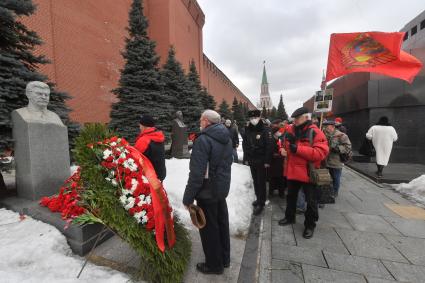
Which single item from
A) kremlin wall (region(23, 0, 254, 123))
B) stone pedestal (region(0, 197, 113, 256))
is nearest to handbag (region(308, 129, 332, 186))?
stone pedestal (region(0, 197, 113, 256))

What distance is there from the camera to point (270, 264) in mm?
2812

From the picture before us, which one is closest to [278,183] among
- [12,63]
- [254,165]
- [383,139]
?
[254,165]

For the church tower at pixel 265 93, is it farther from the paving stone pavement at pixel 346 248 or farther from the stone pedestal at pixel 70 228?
the stone pedestal at pixel 70 228

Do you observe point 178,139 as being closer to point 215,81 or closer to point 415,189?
point 415,189

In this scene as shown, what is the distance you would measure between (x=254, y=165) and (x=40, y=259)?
3.39 m

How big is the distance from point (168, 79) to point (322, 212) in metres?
13.6

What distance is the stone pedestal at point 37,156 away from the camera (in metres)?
3.34

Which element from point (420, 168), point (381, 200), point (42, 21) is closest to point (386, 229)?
point (381, 200)

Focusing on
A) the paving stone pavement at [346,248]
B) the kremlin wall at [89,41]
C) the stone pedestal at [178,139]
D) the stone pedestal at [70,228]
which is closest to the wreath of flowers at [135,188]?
the stone pedestal at [70,228]

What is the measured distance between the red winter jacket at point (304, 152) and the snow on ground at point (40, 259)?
2562 millimetres

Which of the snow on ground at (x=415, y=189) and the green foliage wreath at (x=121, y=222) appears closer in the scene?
the green foliage wreath at (x=121, y=222)

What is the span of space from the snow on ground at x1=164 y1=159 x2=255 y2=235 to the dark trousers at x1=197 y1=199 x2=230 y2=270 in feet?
3.44

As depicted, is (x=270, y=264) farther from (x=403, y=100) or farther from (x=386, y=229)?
(x=403, y=100)

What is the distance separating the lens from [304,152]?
3.11m
